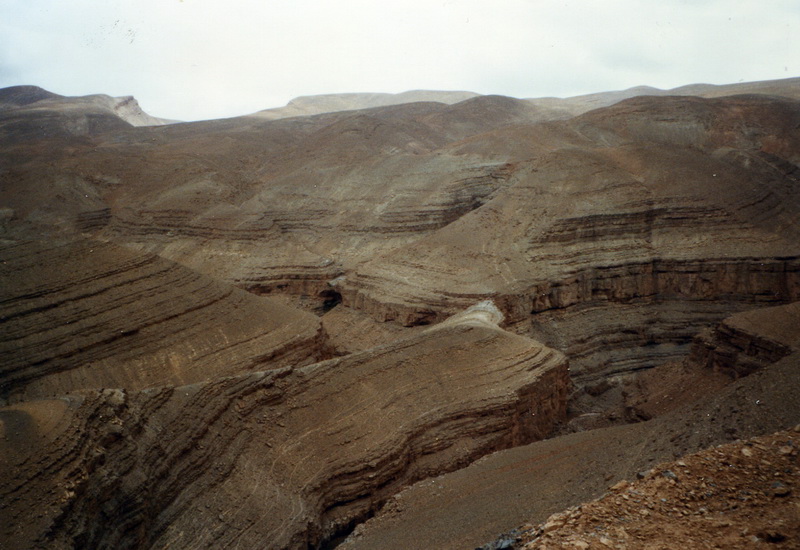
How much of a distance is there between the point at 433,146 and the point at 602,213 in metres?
24.2

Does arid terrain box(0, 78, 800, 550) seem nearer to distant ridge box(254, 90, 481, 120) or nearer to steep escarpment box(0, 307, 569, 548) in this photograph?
steep escarpment box(0, 307, 569, 548)

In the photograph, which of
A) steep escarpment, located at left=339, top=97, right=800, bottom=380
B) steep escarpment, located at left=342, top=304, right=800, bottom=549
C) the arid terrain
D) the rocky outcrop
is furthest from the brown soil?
steep escarpment, located at left=339, top=97, right=800, bottom=380

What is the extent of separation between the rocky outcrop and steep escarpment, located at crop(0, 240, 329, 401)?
1048 cm

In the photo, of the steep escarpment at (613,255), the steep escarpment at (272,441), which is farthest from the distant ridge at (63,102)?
the steep escarpment at (272,441)

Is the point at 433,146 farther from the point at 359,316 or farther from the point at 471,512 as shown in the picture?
the point at 471,512

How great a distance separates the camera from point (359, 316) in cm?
2462

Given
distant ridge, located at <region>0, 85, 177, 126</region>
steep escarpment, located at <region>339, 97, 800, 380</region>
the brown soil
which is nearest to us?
the brown soil

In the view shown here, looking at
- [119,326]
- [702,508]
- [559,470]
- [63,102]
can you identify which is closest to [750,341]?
[559,470]

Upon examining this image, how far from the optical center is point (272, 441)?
37.4 feet

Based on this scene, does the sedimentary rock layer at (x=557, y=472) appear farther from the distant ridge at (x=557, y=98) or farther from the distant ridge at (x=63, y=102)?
the distant ridge at (x=63, y=102)

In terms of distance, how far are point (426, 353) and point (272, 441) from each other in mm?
4178

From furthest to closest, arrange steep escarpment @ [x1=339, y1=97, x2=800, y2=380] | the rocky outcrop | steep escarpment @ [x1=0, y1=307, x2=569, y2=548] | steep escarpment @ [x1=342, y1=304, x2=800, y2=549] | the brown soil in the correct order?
steep escarpment @ [x1=339, y1=97, x2=800, y2=380] < the rocky outcrop < steep escarpment @ [x1=342, y1=304, x2=800, y2=549] < steep escarpment @ [x1=0, y1=307, x2=569, y2=548] < the brown soil

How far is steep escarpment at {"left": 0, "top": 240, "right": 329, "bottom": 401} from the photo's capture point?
546 inches

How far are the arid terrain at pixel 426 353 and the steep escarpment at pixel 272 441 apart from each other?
4 cm
